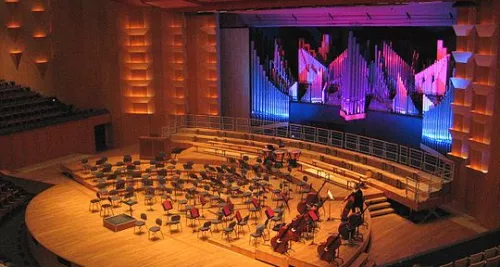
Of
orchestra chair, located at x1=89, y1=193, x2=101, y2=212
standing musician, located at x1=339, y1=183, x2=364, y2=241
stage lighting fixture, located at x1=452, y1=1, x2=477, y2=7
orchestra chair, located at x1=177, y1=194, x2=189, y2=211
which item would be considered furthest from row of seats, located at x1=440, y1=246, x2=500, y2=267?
orchestra chair, located at x1=89, y1=193, x2=101, y2=212

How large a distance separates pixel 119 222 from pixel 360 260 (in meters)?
4.42

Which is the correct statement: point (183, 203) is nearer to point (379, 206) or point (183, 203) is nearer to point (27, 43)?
point (379, 206)

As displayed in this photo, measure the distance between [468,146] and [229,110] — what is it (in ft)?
25.3

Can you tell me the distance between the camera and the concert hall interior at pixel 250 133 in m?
9.84

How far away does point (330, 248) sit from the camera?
855 centimetres

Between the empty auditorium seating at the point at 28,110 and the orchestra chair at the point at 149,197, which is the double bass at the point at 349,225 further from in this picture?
the empty auditorium seating at the point at 28,110

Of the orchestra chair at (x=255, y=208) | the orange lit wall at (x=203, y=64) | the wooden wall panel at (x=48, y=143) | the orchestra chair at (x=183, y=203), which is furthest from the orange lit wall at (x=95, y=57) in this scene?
the orchestra chair at (x=255, y=208)

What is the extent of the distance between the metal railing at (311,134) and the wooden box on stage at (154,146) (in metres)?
1.52

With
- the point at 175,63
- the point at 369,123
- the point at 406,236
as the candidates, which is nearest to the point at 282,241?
the point at 406,236

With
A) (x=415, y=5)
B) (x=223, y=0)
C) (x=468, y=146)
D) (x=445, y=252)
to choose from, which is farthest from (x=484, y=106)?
(x=223, y=0)

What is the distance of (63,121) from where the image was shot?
51.0ft

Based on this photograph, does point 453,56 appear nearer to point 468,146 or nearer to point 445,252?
point 468,146

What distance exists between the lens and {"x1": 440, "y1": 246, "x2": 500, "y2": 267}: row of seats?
23.2ft

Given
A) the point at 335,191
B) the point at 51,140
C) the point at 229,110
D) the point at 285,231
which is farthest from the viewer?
the point at 229,110
